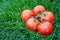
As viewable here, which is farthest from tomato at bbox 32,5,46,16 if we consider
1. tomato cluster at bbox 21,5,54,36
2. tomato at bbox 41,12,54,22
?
tomato at bbox 41,12,54,22

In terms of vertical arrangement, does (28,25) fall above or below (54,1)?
below

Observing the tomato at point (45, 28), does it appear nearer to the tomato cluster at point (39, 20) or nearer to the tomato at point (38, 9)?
the tomato cluster at point (39, 20)

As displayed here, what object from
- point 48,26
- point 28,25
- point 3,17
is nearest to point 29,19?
point 28,25

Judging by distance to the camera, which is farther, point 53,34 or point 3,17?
point 3,17

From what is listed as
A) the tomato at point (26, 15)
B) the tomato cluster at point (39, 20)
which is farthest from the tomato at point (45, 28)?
the tomato at point (26, 15)

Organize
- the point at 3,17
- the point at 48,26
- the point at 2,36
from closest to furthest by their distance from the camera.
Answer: the point at 48,26
the point at 2,36
the point at 3,17

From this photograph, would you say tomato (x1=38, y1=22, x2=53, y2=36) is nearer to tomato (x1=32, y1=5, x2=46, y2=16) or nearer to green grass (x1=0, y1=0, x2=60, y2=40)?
green grass (x1=0, y1=0, x2=60, y2=40)

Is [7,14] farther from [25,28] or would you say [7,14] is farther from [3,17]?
[25,28]
